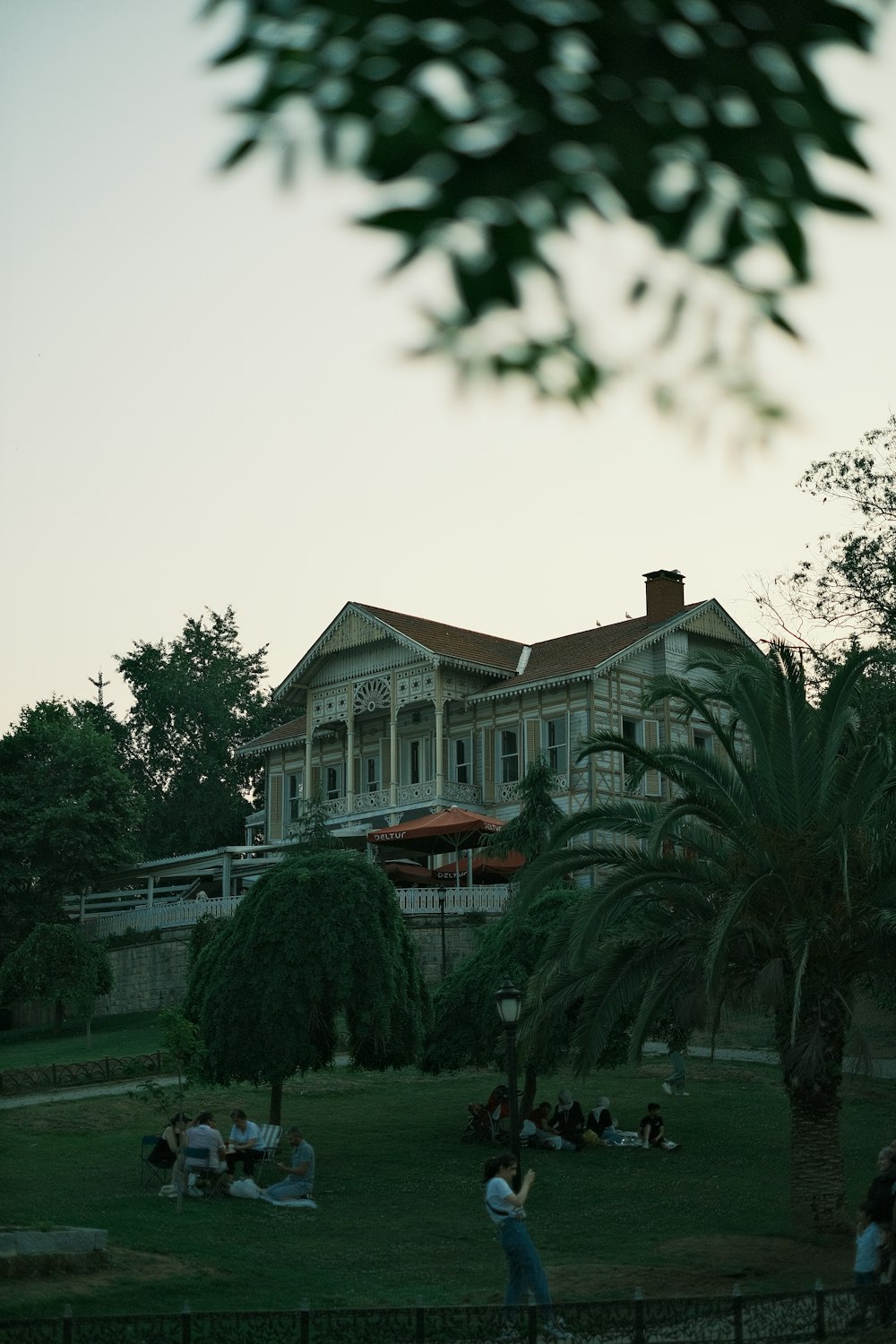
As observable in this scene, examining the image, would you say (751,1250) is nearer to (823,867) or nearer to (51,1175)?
(823,867)

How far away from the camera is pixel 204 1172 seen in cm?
2088

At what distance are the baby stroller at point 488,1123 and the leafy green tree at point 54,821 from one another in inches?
1059

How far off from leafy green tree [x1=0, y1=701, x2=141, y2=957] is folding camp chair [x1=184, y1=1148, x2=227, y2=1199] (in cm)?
3048

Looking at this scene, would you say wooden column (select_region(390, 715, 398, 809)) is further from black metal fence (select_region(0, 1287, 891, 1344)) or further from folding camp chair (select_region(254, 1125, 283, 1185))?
black metal fence (select_region(0, 1287, 891, 1344))

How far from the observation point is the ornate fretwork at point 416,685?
2058 inches

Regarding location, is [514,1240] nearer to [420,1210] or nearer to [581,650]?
[420,1210]

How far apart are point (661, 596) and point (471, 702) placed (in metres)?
6.69

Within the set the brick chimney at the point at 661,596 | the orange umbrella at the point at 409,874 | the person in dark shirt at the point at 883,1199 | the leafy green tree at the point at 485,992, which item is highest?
the brick chimney at the point at 661,596

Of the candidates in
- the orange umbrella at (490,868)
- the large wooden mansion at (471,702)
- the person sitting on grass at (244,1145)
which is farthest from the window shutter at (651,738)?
the person sitting on grass at (244,1145)

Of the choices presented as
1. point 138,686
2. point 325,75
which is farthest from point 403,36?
point 138,686

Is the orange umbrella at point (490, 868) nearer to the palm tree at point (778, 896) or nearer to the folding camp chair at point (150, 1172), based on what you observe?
the folding camp chair at point (150, 1172)

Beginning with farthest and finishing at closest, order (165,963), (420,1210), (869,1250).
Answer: (165,963), (420,1210), (869,1250)

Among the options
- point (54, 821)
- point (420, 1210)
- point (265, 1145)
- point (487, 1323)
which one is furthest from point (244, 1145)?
point (54, 821)

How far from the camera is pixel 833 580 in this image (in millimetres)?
36656
